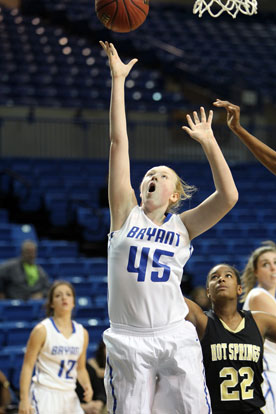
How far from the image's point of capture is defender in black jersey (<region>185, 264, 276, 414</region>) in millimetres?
4270

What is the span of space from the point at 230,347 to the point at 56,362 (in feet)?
7.16

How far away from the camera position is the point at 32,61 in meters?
16.4

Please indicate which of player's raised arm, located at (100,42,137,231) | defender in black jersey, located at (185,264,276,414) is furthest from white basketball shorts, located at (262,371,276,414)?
player's raised arm, located at (100,42,137,231)

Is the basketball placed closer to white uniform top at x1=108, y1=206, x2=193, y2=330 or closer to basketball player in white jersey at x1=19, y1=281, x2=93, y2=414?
white uniform top at x1=108, y1=206, x2=193, y2=330

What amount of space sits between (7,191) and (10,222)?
0.70 metres

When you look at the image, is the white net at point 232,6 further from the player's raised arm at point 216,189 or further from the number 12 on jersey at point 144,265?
the number 12 on jersey at point 144,265

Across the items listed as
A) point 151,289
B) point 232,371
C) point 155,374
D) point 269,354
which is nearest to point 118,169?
point 151,289

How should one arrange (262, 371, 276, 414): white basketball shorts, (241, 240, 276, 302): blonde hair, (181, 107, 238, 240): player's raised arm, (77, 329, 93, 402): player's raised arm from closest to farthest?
(181, 107, 238, 240): player's raised arm, (262, 371, 276, 414): white basketball shorts, (241, 240, 276, 302): blonde hair, (77, 329, 93, 402): player's raised arm

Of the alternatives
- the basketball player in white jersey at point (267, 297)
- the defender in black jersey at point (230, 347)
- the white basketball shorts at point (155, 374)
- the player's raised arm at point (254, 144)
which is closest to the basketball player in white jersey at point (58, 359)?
the basketball player in white jersey at point (267, 297)

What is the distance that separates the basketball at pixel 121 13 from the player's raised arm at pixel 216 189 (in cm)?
92

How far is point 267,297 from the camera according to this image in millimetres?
5020

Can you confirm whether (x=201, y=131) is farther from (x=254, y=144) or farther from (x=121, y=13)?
(x=121, y=13)

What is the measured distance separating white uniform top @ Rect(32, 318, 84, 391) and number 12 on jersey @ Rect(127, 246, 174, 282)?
2.51m

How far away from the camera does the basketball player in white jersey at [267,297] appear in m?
4.99
